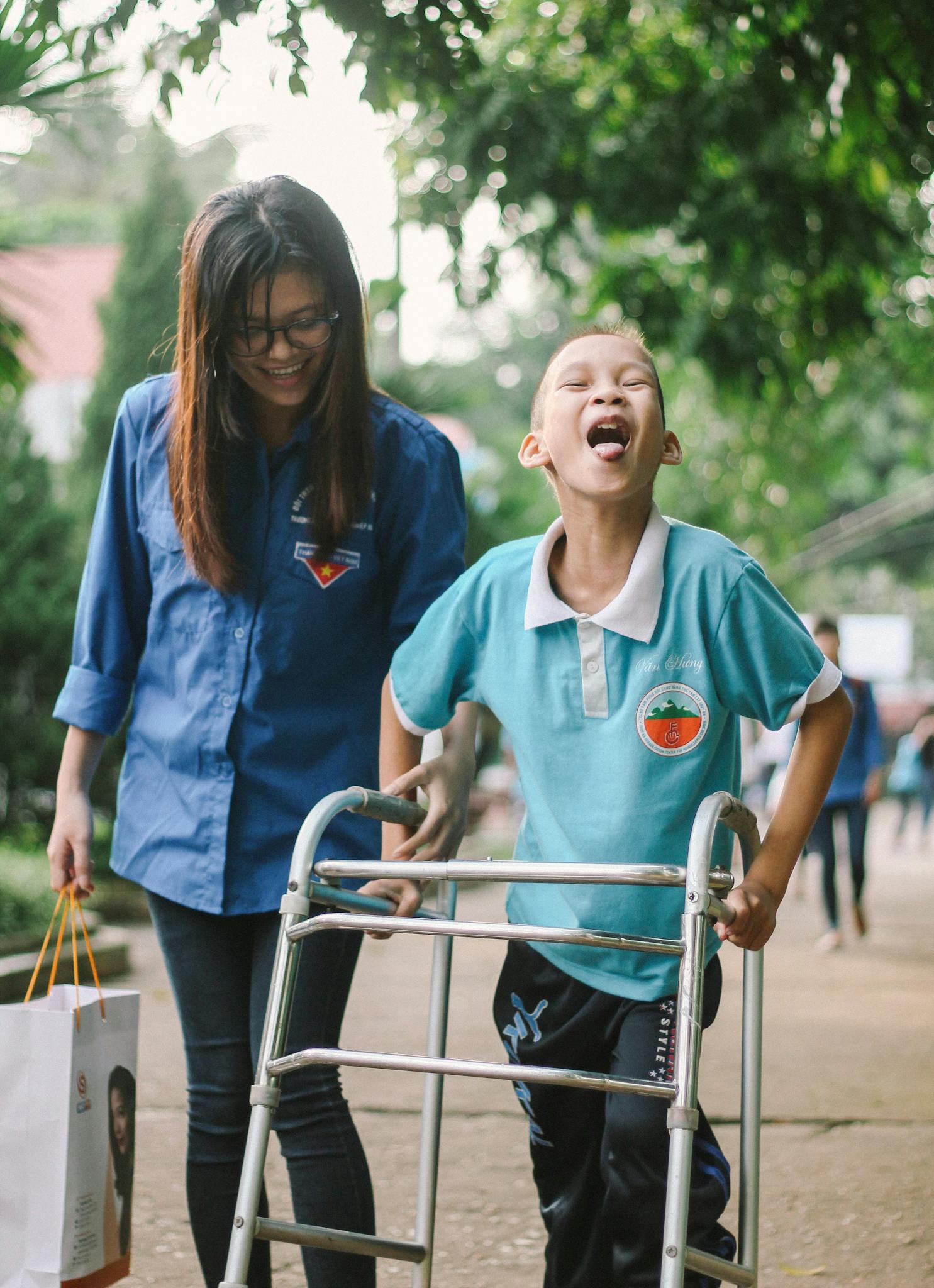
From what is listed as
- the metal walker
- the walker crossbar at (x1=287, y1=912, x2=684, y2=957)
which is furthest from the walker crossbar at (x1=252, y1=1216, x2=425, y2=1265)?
the walker crossbar at (x1=287, y1=912, x2=684, y2=957)

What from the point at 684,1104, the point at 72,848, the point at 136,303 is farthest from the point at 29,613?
the point at 684,1104

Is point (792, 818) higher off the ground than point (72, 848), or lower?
higher

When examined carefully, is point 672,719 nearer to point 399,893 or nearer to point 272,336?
point 399,893

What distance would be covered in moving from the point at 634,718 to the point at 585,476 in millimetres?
357

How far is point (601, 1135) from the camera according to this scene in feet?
8.16

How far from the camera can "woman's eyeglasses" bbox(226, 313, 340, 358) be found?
2.44 meters

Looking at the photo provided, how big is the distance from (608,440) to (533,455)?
0.67 ft

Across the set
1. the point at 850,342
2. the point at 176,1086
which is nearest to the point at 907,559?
the point at 850,342

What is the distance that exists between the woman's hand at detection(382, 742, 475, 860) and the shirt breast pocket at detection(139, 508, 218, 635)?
0.44m

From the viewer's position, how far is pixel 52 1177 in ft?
7.71

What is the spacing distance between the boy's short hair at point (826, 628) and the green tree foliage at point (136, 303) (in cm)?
567

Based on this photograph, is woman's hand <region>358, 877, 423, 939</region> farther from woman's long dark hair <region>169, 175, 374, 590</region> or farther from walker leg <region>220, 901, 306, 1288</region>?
woman's long dark hair <region>169, 175, 374, 590</region>

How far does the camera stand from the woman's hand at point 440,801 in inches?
94.2

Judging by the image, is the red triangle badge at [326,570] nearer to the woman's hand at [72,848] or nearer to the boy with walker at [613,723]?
the boy with walker at [613,723]
